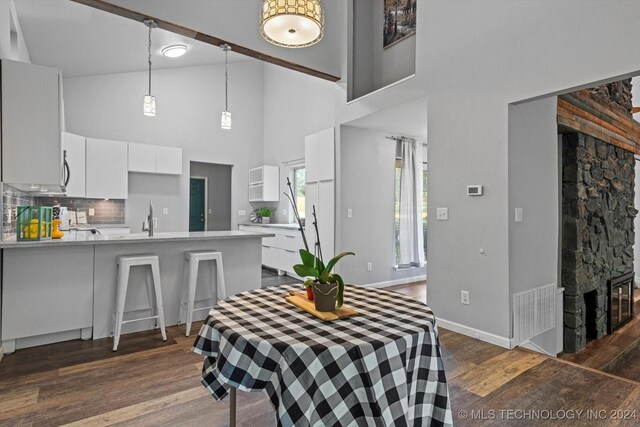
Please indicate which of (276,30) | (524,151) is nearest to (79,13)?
(276,30)

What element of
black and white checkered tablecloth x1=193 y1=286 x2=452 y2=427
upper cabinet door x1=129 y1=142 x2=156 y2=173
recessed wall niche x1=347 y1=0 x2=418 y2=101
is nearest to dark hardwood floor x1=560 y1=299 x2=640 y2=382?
black and white checkered tablecloth x1=193 y1=286 x2=452 y2=427

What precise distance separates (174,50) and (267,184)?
2771 mm

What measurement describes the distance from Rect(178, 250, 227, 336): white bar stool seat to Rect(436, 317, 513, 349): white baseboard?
2121 millimetres

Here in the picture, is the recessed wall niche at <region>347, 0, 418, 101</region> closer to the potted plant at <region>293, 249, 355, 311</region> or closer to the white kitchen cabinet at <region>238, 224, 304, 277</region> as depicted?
the white kitchen cabinet at <region>238, 224, 304, 277</region>

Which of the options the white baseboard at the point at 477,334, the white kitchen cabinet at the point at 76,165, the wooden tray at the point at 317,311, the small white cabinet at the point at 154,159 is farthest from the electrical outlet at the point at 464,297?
the white kitchen cabinet at the point at 76,165

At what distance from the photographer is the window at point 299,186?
6.77 m

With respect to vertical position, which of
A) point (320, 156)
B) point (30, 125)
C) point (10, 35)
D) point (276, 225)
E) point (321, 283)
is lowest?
point (321, 283)

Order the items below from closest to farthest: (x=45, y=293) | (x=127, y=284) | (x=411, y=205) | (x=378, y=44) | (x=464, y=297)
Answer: (x=45, y=293) < (x=127, y=284) < (x=464, y=297) < (x=378, y=44) < (x=411, y=205)

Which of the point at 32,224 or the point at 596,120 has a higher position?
the point at 596,120

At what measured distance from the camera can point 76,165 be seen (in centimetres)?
538

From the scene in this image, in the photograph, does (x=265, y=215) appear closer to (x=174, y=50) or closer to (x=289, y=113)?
(x=289, y=113)

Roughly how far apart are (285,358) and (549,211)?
10.4 ft

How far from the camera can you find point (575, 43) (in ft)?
8.36

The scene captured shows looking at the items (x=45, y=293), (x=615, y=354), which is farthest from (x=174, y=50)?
(x=615, y=354)
